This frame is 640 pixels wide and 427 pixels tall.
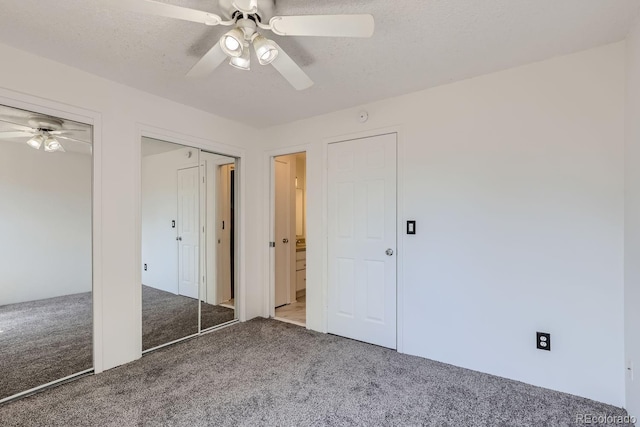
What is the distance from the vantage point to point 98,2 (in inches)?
62.9

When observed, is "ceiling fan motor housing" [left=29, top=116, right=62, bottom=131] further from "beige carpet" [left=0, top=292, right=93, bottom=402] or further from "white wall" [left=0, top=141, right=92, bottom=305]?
"beige carpet" [left=0, top=292, right=93, bottom=402]

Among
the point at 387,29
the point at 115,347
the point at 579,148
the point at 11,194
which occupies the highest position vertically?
the point at 387,29

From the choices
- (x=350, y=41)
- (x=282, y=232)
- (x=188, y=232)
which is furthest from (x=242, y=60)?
(x=282, y=232)

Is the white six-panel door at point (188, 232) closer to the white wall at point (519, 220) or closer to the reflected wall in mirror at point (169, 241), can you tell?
the reflected wall in mirror at point (169, 241)

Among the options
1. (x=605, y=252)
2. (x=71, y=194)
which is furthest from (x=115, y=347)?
(x=605, y=252)

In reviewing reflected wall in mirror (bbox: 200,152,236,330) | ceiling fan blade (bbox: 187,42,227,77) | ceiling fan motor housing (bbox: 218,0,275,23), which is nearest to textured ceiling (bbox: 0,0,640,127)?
ceiling fan motor housing (bbox: 218,0,275,23)

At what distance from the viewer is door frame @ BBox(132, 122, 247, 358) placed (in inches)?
105

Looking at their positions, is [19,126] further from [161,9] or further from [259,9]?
[259,9]

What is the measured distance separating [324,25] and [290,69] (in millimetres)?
443

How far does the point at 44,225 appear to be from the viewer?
2.40 meters

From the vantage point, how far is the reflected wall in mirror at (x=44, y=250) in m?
2.16

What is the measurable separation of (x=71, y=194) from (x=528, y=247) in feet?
11.7

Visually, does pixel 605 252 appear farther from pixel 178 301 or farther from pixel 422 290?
pixel 178 301

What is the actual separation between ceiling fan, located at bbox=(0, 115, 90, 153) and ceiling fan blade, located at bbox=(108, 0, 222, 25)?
1458mm
